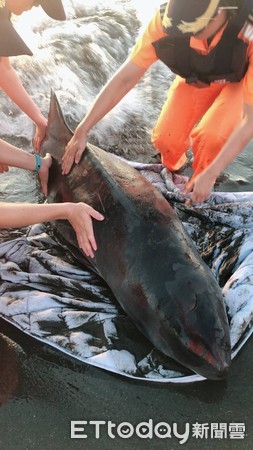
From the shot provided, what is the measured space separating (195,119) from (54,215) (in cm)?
239

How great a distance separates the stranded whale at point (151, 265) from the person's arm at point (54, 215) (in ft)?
0.44

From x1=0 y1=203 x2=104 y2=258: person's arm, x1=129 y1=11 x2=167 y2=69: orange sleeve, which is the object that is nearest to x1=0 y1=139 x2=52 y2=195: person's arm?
x1=0 y1=203 x2=104 y2=258: person's arm

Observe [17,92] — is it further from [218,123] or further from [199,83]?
[218,123]

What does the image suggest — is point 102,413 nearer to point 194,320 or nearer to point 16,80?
point 194,320

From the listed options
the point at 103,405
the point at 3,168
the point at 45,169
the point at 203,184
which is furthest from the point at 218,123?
the point at 103,405

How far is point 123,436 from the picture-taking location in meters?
2.99

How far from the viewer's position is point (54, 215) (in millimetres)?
3650

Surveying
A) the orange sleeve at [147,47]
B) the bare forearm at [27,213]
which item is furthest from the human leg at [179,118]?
the bare forearm at [27,213]

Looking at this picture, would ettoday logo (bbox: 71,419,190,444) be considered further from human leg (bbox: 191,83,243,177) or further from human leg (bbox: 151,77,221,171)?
human leg (bbox: 151,77,221,171)

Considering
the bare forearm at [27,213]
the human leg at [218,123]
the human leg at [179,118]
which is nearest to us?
the bare forearm at [27,213]

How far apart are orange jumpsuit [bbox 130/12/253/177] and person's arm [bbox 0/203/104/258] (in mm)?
1589

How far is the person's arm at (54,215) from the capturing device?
3576 millimetres

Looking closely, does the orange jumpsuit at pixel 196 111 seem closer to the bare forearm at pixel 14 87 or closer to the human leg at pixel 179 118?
the human leg at pixel 179 118

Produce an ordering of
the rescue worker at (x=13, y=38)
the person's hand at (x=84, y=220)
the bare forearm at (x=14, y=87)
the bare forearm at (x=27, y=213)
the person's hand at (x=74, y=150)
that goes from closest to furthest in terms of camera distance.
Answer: the bare forearm at (x=27, y=213) < the person's hand at (x=84, y=220) < the rescue worker at (x=13, y=38) < the person's hand at (x=74, y=150) < the bare forearm at (x=14, y=87)
